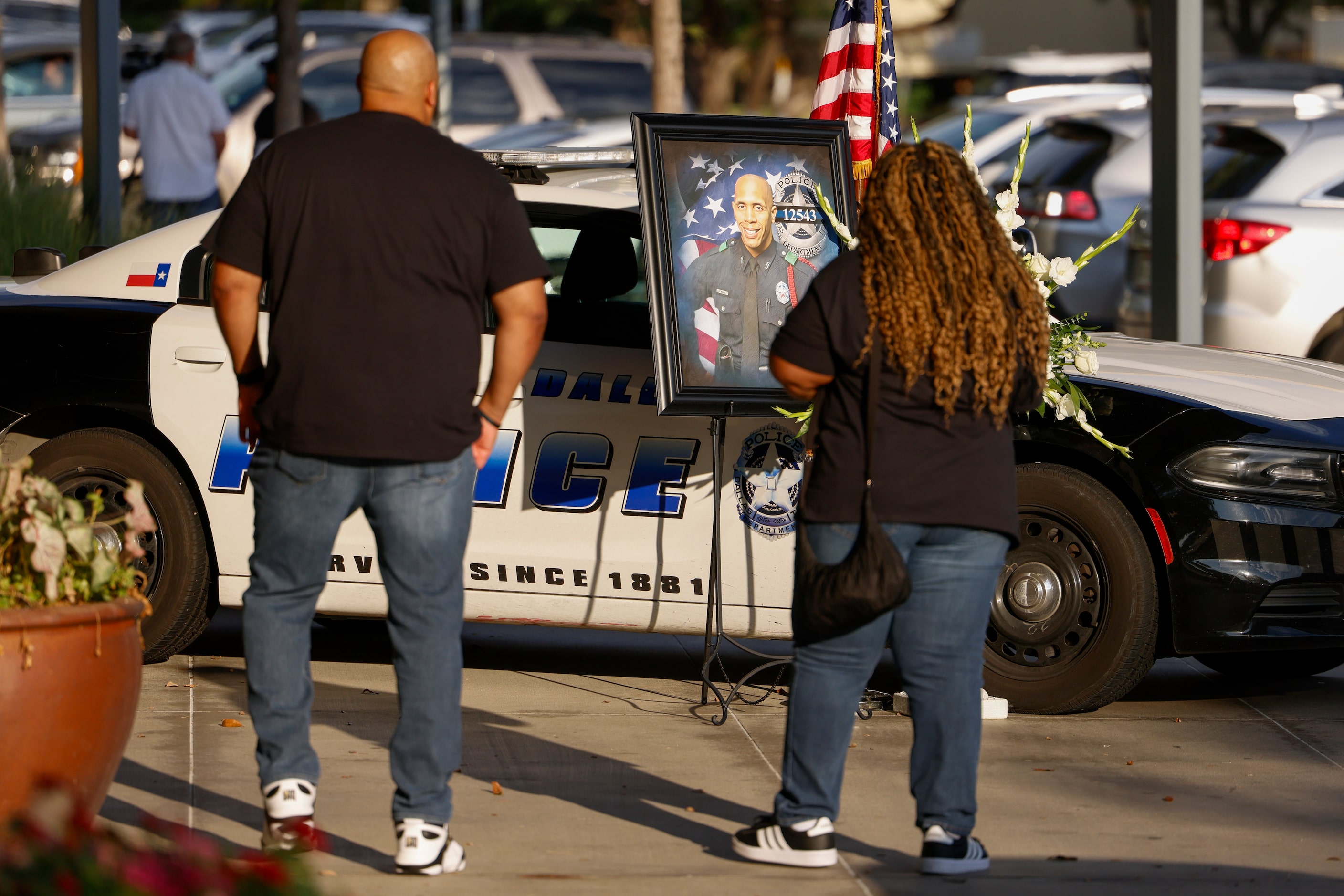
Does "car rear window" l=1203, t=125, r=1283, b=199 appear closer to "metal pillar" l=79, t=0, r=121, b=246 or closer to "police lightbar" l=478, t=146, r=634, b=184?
"police lightbar" l=478, t=146, r=634, b=184

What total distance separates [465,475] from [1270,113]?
956cm

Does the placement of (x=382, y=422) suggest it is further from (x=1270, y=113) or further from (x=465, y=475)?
(x=1270, y=113)

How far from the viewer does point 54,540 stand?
3.92 m

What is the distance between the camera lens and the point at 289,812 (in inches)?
161

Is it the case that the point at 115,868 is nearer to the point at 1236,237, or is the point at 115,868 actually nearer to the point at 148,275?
the point at 148,275

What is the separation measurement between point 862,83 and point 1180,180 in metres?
2.99

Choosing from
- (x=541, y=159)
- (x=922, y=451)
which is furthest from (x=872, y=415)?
(x=541, y=159)

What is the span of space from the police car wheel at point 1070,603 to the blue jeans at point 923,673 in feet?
5.08

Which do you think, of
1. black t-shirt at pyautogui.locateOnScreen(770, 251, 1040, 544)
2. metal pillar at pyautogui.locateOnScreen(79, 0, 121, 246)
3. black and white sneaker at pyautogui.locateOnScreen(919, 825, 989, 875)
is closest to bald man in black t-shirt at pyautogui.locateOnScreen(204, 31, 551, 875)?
black t-shirt at pyautogui.locateOnScreen(770, 251, 1040, 544)

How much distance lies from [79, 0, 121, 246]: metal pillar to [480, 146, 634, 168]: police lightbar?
4.11 meters

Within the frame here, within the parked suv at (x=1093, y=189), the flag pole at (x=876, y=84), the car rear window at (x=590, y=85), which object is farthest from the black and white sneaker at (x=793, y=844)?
the car rear window at (x=590, y=85)

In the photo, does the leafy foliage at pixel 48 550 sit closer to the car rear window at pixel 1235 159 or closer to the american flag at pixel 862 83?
the american flag at pixel 862 83

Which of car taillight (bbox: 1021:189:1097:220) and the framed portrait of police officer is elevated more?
car taillight (bbox: 1021:189:1097:220)

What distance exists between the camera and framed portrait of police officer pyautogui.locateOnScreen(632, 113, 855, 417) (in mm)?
5500
